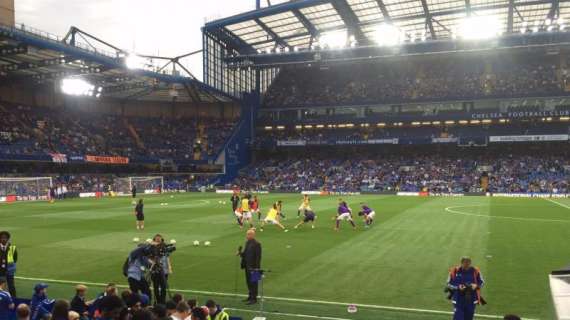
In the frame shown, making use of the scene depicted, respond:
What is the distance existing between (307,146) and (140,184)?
29073 mm

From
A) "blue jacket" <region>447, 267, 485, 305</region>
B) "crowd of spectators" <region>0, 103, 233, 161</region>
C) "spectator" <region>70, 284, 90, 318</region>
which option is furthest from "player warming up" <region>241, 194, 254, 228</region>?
"crowd of spectators" <region>0, 103, 233, 161</region>

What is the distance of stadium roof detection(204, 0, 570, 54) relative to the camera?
64.6 metres

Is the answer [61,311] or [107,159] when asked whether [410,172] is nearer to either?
[107,159]

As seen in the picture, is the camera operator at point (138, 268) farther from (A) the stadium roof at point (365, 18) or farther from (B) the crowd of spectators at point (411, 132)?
(B) the crowd of spectators at point (411, 132)

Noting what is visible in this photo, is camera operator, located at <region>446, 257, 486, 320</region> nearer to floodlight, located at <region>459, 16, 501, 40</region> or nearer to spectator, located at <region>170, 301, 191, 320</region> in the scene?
spectator, located at <region>170, 301, 191, 320</region>

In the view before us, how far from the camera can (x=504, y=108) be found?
72.8m

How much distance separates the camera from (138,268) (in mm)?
11641

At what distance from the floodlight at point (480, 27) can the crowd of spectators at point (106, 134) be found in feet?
137

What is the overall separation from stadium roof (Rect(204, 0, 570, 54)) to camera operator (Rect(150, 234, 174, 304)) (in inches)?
2240

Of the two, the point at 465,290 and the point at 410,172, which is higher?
the point at 410,172

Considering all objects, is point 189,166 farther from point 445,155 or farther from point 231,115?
point 445,155

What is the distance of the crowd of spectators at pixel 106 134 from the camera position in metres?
62.7

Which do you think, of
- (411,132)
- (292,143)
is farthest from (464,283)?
(292,143)

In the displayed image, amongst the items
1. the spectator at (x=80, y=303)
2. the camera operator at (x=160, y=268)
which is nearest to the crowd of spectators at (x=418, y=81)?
the camera operator at (x=160, y=268)
